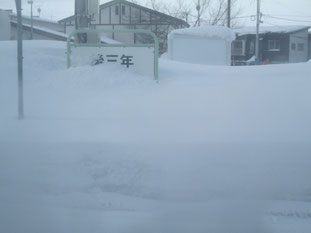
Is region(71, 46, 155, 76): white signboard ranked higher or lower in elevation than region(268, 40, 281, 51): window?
lower

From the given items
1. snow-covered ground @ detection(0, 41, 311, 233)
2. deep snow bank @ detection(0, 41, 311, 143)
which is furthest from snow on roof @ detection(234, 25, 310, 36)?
snow-covered ground @ detection(0, 41, 311, 233)

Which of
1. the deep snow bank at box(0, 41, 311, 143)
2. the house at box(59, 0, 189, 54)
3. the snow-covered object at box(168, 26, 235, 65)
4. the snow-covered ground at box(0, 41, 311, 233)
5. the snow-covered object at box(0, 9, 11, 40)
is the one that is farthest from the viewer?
the house at box(59, 0, 189, 54)

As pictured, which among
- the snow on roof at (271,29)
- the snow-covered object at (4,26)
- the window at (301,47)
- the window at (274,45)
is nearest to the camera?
the snow-covered object at (4,26)

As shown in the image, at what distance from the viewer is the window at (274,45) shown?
44.5 metres

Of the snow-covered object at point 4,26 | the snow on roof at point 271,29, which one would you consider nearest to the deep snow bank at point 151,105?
the snow-covered object at point 4,26

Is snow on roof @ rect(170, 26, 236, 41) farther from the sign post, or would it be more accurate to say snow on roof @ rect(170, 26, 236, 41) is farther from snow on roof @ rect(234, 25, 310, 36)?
snow on roof @ rect(234, 25, 310, 36)

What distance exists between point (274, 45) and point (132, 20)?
15.0 metres

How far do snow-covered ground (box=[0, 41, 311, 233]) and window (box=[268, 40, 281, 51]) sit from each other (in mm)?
36101

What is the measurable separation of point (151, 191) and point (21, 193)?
1.73m

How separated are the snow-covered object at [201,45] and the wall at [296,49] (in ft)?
77.7

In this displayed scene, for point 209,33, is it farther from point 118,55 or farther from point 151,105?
point 151,105

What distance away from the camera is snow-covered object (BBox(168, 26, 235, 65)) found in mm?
22172

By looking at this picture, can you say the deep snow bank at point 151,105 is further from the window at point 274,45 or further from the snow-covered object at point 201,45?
the window at point 274,45

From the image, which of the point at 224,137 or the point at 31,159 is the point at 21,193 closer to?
A: the point at 31,159
